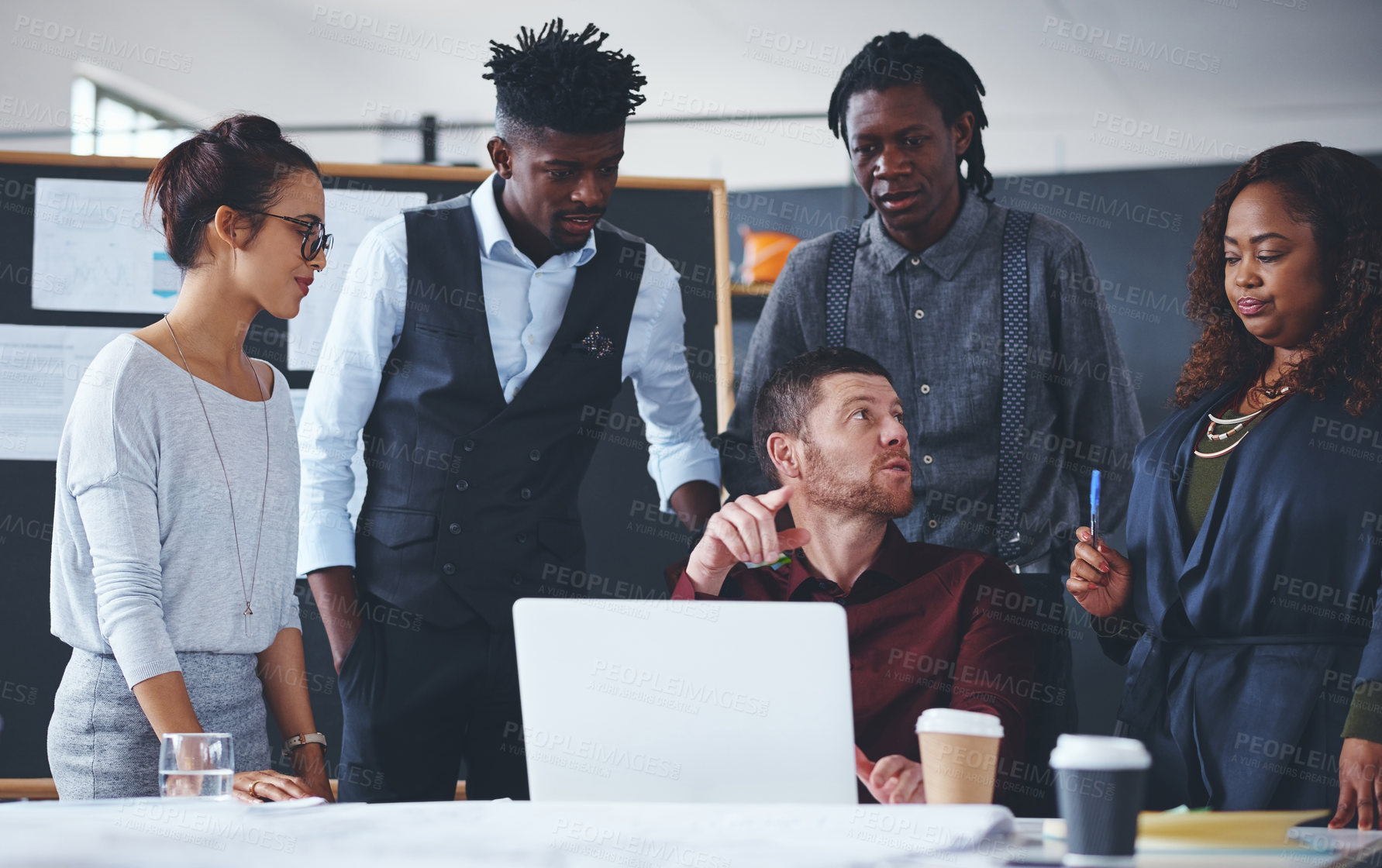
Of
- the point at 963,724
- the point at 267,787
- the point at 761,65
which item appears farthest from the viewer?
the point at 761,65

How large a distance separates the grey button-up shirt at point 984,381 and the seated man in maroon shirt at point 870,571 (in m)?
0.24

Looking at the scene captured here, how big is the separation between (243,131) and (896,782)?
132cm

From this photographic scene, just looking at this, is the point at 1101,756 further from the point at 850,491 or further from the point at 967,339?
the point at 967,339

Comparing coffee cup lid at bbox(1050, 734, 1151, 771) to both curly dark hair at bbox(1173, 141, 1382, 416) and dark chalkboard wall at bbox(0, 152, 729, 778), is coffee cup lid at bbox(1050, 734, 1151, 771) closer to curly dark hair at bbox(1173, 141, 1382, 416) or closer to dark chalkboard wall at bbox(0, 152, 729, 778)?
curly dark hair at bbox(1173, 141, 1382, 416)

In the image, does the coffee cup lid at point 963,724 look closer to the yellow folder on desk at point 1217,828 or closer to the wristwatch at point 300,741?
the yellow folder on desk at point 1217,828

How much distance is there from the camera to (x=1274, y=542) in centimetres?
164

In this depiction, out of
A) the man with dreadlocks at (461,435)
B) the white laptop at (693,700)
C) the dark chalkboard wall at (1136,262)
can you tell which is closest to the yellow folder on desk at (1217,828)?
the white laptop at (693,700)

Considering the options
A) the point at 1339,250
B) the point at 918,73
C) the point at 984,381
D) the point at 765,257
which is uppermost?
the point at 918,73

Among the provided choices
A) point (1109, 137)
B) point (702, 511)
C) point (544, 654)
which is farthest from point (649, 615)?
point (1109, 137)

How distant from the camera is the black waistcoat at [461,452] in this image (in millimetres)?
2012

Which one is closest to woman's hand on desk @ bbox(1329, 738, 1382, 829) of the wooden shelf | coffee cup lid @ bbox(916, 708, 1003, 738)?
coffee cup lid @ bbox(916, 708, 1003, 738)

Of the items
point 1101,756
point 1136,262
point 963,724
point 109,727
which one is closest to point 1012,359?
point 963,724

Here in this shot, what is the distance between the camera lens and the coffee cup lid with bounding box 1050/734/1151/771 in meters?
0.83

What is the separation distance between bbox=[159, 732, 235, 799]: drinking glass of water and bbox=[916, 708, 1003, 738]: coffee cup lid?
0.72 m
